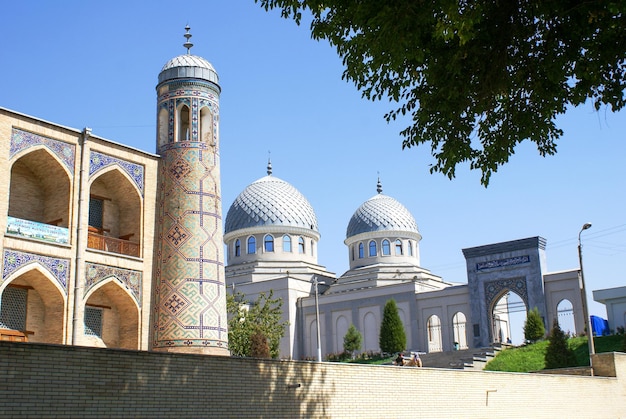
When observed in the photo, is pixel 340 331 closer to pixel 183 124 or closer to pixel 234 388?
pixel 183 124

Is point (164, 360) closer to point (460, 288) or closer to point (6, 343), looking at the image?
point (6, 343)

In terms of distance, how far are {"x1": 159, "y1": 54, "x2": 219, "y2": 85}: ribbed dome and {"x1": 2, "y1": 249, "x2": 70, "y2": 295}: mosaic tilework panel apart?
17.1 feet

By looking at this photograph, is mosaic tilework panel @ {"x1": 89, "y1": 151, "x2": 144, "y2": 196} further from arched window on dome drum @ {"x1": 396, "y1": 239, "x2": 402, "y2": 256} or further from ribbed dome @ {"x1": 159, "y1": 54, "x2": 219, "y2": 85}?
arched window on dome drum @ {"x1": 396, "y1": 239, "x2": 402, "y2": 256}

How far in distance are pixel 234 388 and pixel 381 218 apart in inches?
1253

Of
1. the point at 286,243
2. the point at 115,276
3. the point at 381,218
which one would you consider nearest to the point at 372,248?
the point at 381,218

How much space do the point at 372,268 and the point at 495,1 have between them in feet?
104

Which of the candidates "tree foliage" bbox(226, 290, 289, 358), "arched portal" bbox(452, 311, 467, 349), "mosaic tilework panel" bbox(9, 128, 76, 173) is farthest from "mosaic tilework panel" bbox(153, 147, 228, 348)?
"arched portal" bbox(452, 311, 467, 349)

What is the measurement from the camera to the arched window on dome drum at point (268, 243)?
40.3 metres

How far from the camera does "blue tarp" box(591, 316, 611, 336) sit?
103ft

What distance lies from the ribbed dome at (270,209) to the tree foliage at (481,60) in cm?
3014

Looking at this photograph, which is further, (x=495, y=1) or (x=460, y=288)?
(x=460, y=288)

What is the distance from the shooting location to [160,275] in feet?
A: 57.6

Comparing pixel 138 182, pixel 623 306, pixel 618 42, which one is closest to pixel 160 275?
pixel 138 182

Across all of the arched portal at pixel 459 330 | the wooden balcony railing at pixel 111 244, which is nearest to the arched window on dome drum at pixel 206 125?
the wooden balcony railing at pixel 111 244
